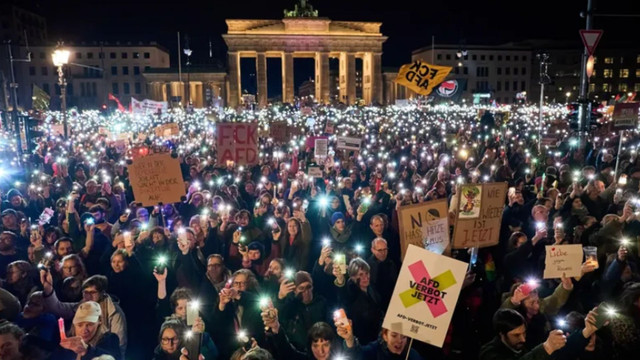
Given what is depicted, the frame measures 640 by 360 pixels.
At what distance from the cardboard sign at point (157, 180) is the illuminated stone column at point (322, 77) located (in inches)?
2718

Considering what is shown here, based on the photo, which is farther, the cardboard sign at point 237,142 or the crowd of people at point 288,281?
the cardboard sign at point 237,142

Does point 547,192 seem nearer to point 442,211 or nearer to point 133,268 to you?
point 442,211

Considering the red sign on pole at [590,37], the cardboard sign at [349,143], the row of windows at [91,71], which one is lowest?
the cardboard sign at [349,143]

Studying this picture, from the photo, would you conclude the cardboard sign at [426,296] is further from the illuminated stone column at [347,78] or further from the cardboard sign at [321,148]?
the illuminated stone column at [347,78]

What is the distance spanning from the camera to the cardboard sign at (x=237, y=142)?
11844 mm

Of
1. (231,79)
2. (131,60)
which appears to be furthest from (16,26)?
(231,79)

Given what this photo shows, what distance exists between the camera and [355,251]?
7.44 metres

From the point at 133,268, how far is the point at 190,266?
0.69m

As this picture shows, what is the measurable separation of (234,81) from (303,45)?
450 inches

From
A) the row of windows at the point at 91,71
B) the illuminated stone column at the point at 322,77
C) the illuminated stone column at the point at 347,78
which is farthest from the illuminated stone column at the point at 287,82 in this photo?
the row of windows at the point at 91,71

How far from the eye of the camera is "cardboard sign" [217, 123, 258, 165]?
38.9 ft

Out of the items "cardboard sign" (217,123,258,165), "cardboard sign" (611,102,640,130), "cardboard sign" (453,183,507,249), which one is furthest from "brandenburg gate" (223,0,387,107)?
"cardboard sign" (453,183,507,249)

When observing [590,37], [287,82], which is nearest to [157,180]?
[590,37]

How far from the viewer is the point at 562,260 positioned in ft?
19.7
